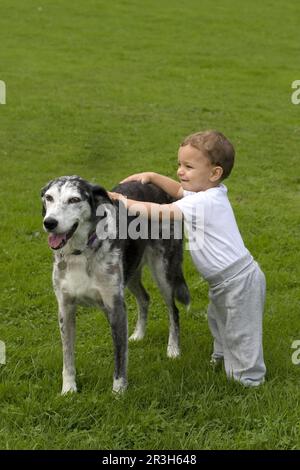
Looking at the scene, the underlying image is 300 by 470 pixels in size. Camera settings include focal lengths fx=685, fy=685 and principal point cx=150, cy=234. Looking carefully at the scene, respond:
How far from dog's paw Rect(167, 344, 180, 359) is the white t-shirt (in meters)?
1.00

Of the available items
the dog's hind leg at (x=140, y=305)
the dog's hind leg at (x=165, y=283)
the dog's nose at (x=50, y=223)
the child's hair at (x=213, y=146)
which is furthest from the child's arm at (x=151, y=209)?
the dog's hind leg at (x=140, y=305)

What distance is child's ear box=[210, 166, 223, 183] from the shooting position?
5.38 m

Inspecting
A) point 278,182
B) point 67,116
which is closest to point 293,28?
point 67,116

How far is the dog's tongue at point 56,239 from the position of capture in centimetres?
471

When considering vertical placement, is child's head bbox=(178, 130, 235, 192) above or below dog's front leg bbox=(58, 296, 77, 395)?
above

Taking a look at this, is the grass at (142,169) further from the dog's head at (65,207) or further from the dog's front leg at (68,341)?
the dog's head at (65,207)

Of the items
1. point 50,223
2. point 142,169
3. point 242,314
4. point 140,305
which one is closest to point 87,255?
point 50,223

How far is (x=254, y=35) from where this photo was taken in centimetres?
3166

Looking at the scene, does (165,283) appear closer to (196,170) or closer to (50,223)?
(196,170)

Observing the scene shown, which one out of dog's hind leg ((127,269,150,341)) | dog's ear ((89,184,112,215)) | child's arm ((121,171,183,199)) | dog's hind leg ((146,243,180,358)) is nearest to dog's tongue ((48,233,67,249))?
dog's ear ((89,184,112,215))

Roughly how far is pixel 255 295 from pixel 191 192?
0.97 metres

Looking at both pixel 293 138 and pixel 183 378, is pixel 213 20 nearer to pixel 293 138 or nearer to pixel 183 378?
pixel 293 138

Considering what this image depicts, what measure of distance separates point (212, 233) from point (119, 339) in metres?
1.10

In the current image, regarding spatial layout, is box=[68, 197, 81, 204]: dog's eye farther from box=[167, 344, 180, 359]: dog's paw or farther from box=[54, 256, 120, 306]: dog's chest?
box=[167, 344, 180, 359]: dog's paw
